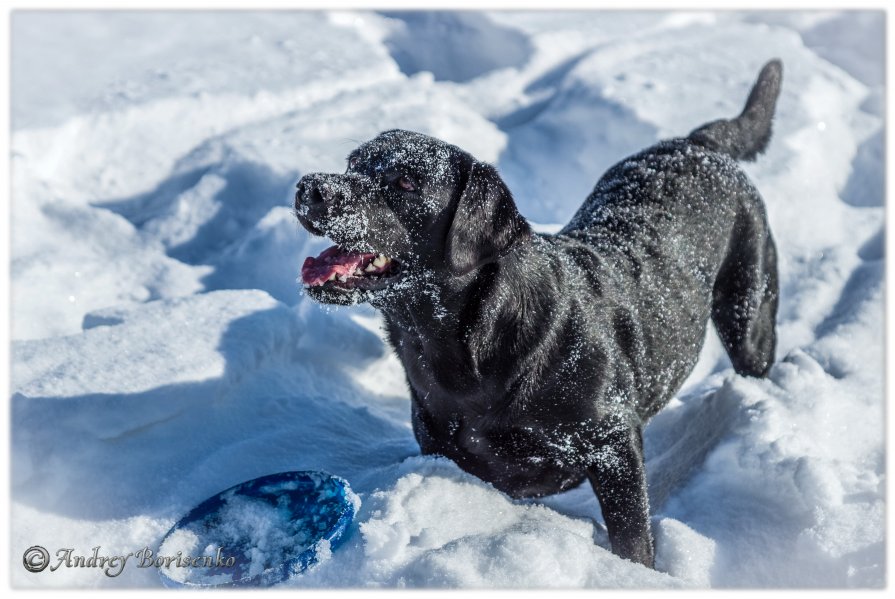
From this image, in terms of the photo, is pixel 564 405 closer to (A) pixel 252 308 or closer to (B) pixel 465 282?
(B) pixel 465 282

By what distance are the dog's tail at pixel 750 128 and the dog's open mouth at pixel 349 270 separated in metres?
1.79

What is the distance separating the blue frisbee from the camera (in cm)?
242

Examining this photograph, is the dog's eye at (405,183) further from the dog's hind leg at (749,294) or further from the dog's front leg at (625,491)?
the dog's hind leg at (749,294)

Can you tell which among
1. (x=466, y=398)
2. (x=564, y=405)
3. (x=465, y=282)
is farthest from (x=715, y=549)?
(x=465, y=282)

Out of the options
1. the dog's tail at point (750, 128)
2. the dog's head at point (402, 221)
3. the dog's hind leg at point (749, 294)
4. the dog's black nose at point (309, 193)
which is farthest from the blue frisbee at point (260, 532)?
the dog's tail at point (750, 128)

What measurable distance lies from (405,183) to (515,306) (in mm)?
489

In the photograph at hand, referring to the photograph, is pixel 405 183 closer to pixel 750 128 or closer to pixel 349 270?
pixel 349 270

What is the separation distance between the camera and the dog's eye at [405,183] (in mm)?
2428

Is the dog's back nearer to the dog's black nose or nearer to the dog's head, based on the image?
the dog's head

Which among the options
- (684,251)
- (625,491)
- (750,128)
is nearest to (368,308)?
(684,251)

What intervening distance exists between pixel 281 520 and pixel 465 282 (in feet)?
3.16

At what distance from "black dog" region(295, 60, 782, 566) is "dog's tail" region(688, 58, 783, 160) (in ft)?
1.98

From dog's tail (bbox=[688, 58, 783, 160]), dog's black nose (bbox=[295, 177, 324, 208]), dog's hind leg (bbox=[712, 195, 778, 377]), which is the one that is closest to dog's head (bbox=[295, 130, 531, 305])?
dog's black nose (bbox=[295, 177, 324, 208])

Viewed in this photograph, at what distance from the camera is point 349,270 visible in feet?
8.00
